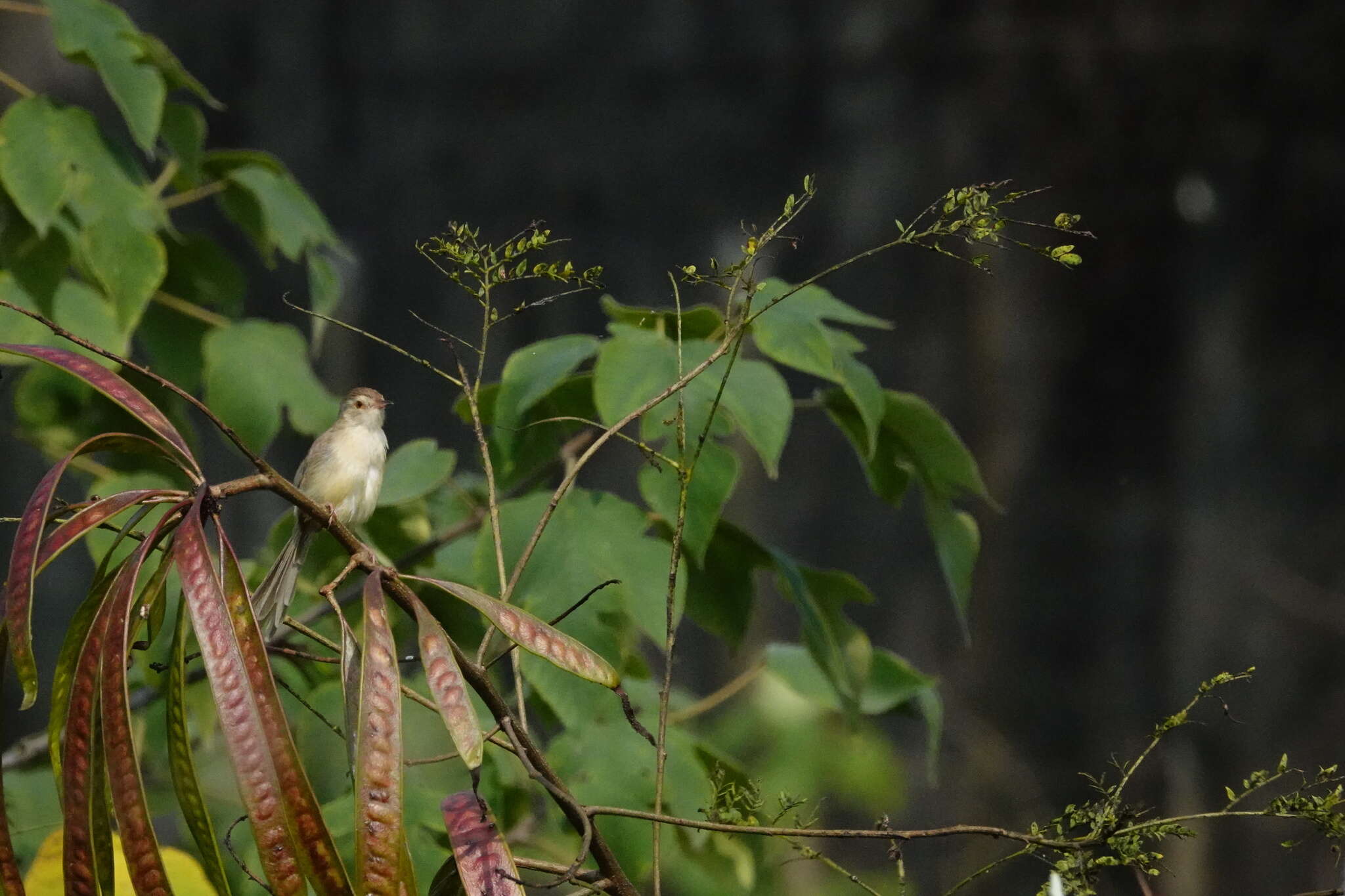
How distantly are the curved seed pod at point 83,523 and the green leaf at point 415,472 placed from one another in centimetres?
73

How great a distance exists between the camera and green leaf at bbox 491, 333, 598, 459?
1.11 m

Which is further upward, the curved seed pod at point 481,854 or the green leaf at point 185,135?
the green leaf at point 185,135

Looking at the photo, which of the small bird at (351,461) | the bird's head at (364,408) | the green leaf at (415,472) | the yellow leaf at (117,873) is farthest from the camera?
the bird's head at (364,408)

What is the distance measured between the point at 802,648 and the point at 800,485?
1.01 m

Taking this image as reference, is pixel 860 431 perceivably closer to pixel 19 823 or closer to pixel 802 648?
pixel 802 648

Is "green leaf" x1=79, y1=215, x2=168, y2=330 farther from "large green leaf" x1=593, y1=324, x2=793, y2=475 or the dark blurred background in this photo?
the dark blurred background

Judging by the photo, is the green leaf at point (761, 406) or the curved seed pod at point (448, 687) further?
the green leaf at point (761, 406)

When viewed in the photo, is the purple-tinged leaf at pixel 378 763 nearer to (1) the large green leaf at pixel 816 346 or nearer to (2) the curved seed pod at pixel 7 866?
(2) the curved seed pod at pixel 7 866

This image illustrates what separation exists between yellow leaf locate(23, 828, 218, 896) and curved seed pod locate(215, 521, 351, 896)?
0.47 m

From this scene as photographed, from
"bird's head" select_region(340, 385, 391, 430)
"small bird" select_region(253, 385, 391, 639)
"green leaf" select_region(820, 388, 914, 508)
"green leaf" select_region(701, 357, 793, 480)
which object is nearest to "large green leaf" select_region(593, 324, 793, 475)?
"green leaf" select_region(701, 357, 793, 480)

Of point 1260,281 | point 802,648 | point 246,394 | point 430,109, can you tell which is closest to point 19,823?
point 246,394

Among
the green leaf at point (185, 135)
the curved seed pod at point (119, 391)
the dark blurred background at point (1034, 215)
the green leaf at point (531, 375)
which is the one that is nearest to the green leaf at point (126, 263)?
the green leaf at point (185, 135)

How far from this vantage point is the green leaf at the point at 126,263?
1282 millimetres

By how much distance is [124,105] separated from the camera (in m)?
1.28
